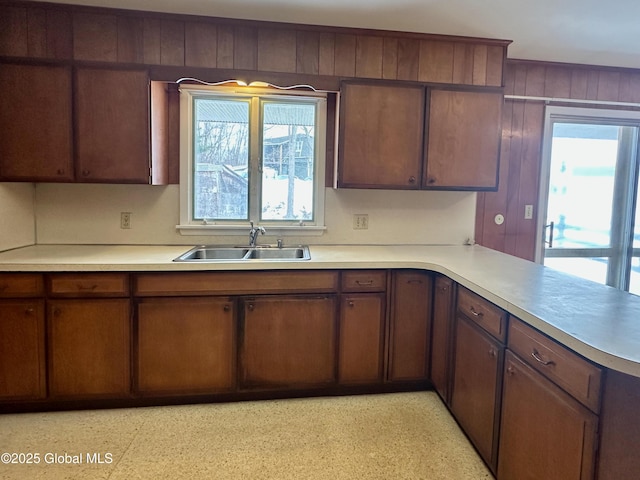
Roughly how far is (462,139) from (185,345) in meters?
2.22

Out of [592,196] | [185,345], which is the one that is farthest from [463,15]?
[185,345]

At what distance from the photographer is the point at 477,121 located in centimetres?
279

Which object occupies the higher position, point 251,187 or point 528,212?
point 251,187

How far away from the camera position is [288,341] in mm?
2490

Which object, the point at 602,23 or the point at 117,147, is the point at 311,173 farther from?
the point at 602,23

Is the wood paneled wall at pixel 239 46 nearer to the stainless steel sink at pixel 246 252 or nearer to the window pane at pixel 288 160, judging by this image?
the window pane at pixel 288 160

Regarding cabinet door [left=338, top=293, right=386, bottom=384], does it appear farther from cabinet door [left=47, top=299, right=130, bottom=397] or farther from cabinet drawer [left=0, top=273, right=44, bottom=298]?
cabinet drawer [left=0, top=273, right=44, bottom=298]

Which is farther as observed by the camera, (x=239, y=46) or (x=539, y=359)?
(x=239, y=46)

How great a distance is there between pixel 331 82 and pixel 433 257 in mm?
1308

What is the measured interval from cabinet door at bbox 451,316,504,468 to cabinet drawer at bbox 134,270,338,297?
80 cm

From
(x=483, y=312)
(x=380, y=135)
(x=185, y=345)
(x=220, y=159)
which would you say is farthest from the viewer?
(x=220, y=159)

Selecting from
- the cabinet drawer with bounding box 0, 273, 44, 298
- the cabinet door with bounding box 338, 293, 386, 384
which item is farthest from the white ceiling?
the cabinet door with bounding box 338, 293, 386, 384

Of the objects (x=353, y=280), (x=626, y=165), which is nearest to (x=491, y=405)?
(x=353, y=280)

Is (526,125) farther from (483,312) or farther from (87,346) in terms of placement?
(87,346)
